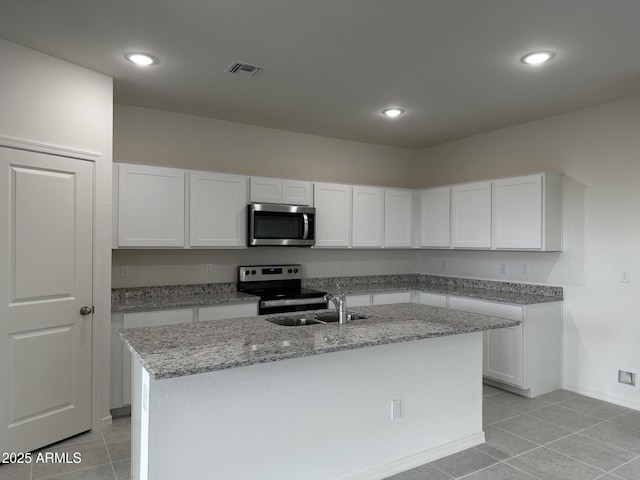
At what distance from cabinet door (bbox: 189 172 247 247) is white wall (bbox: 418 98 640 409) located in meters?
2.96

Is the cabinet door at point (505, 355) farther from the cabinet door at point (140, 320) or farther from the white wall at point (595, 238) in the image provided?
the cabinet door at point (140, 320)

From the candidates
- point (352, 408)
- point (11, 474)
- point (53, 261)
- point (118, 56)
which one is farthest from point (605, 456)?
point (118, 56)

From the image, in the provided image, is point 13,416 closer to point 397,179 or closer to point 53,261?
point 53,261

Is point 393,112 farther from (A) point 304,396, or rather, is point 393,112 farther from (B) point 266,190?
(A) point 304,396

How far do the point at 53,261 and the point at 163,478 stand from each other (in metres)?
1.86

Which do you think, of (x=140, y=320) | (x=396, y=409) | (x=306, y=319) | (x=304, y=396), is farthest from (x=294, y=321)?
(x=140, y=320)

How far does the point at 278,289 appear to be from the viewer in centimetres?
462

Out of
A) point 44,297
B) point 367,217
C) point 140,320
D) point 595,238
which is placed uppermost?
point 367,217

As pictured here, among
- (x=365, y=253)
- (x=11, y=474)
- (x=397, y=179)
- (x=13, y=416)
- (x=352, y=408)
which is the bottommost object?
(x=11, y=474)

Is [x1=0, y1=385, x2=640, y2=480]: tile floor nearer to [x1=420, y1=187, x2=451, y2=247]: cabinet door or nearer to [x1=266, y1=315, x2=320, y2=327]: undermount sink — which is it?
[x1=266, y1=315, x2=320, y2=327]: undermount sink

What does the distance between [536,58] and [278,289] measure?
10.2 feet

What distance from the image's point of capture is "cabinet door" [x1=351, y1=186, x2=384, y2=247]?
16.5 ft

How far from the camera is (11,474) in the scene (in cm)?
261

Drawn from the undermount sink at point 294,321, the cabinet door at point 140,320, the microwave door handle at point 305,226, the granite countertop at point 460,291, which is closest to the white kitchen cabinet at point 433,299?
the granite countertop at point 460,291
